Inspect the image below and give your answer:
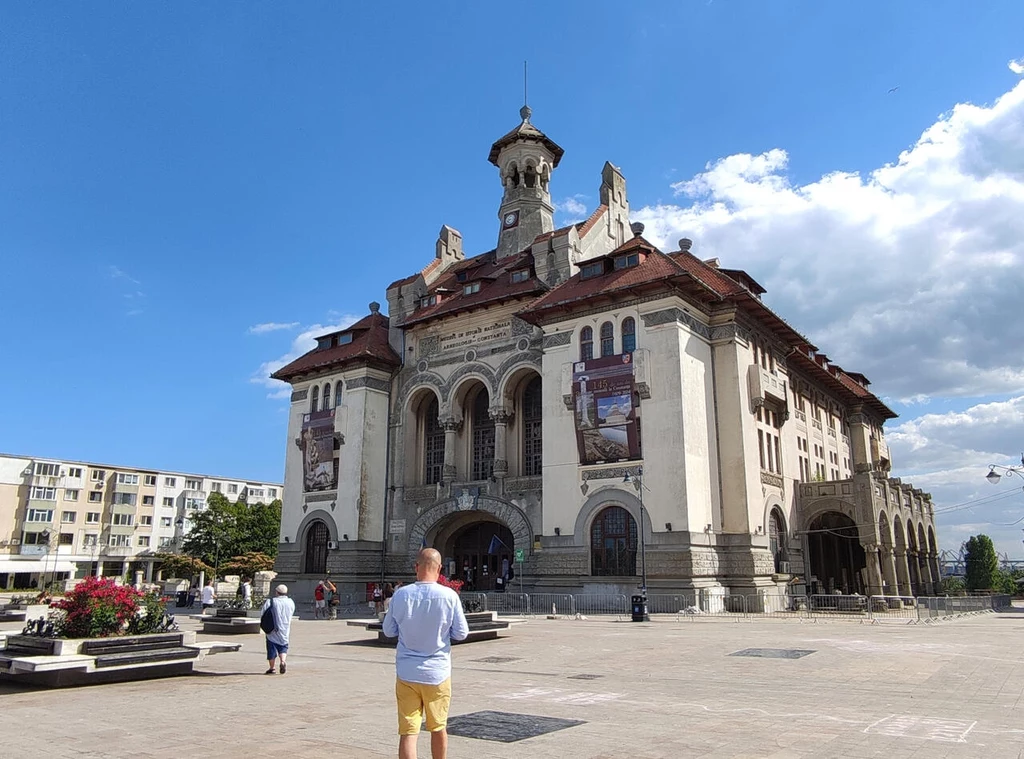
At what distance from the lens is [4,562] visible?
68625 millimetres

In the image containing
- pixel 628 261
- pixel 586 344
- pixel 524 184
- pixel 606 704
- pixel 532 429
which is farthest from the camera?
pixel 524 184

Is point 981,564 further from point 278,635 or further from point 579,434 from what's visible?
point 278,635

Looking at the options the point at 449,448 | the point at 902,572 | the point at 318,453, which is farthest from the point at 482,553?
the point at 902,572

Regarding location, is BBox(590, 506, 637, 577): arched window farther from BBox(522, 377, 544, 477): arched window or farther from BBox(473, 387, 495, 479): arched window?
BBox(473, 387, 495, 479): arched window

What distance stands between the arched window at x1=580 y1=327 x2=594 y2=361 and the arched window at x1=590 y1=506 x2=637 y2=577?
7147mm

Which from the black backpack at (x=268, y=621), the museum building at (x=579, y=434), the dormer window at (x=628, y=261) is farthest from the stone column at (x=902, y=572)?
the black backpack at (x=268, y=621)

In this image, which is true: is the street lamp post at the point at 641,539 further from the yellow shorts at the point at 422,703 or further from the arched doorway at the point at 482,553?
the yellow shorts at the point at 422,703

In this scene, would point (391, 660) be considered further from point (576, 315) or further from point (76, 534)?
point (76, 534)

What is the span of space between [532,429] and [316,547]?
15.5m

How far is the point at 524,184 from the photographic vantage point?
51562 mm

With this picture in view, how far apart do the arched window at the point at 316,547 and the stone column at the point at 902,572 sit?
3192 centimetres

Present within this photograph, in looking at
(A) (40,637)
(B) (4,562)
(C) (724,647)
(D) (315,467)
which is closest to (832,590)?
(C) (724,647)

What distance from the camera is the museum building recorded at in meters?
33.7

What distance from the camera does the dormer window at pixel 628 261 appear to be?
36.9m
